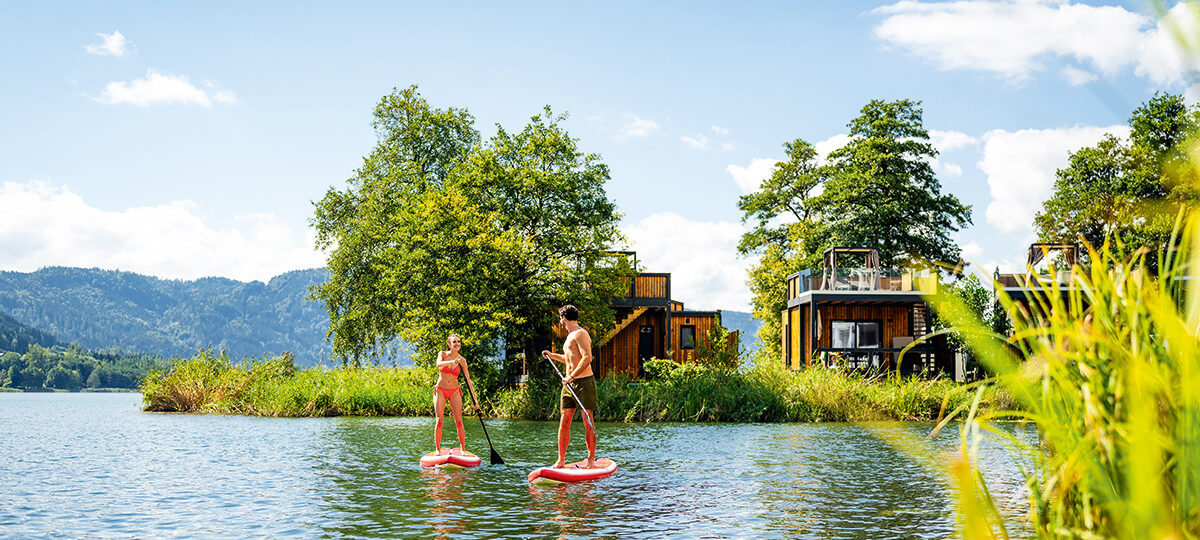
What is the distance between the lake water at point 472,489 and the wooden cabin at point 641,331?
575 inches

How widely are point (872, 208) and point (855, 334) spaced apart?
8655 millimetres

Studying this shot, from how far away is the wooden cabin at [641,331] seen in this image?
38125mm

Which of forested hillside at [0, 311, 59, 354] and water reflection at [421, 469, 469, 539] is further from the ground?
forested hillside at [0, 311, 59, 354]

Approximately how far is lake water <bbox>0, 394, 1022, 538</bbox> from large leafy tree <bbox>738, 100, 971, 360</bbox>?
2262 cm

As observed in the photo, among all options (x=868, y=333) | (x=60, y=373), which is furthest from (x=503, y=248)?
(x=60, y=373)

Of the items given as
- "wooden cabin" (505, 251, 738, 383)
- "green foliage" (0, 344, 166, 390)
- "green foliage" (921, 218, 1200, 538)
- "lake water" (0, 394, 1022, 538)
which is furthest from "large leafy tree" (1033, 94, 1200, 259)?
"green foliage" (0, 344, 166, 390)

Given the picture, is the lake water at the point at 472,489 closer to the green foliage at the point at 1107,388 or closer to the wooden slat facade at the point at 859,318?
the green foliage at the point at 1107,388

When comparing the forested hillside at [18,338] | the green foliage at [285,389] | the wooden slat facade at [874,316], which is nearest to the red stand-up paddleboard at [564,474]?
the green foliage at [285,389]

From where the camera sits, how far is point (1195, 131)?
2051 millimetres

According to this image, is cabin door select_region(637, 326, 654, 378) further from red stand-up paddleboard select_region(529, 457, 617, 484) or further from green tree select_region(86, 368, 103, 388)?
green tree select_region(86, 368, 103, 388)

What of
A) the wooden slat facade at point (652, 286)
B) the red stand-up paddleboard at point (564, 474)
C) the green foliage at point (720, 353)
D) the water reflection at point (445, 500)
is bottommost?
the water reflection at point (445, 500)

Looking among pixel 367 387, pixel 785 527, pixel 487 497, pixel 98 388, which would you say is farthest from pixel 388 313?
pixel 98 388

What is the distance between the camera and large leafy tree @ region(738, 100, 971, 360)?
4469 centimetres

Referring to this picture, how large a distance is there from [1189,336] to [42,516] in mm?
11852
